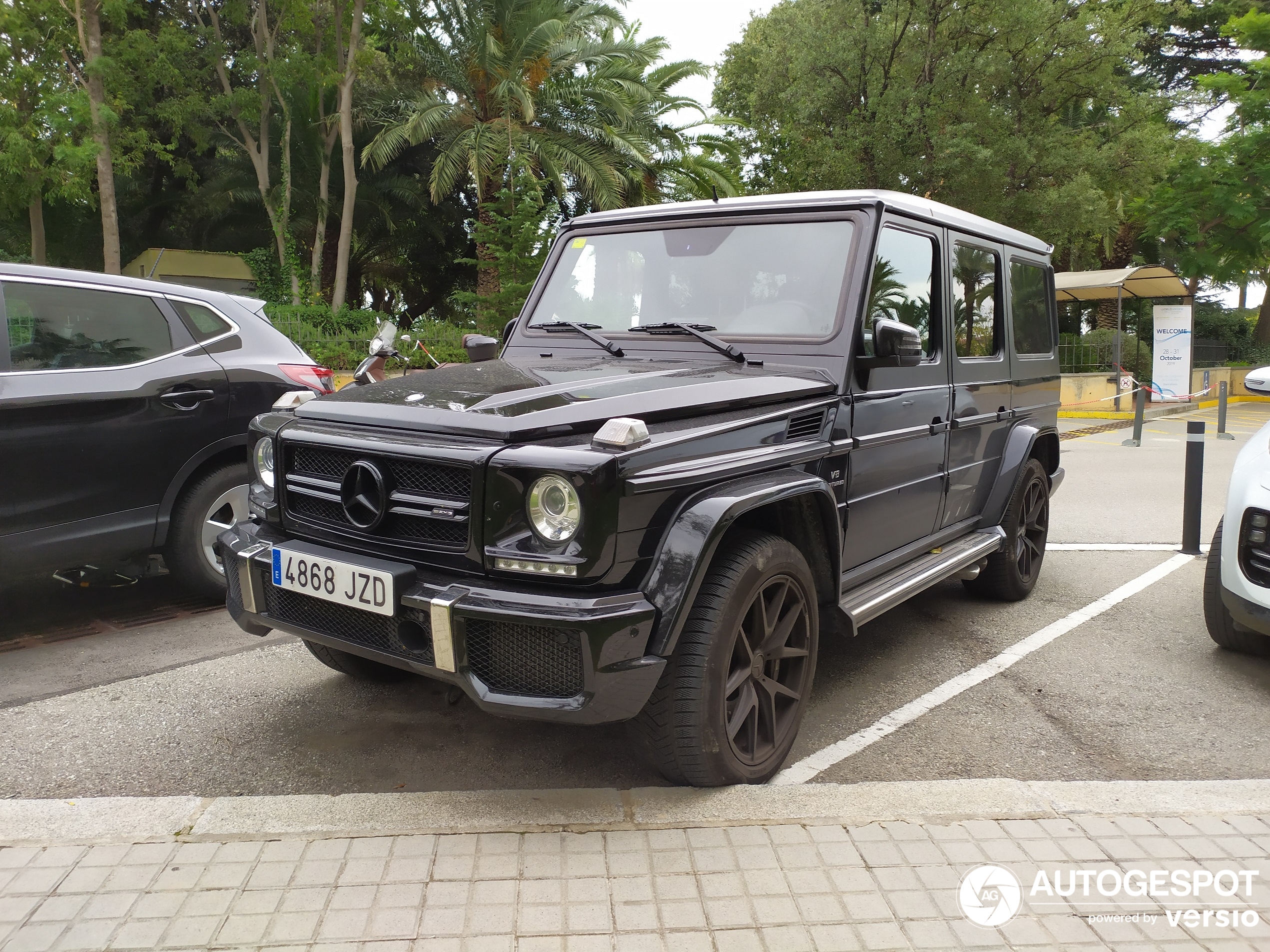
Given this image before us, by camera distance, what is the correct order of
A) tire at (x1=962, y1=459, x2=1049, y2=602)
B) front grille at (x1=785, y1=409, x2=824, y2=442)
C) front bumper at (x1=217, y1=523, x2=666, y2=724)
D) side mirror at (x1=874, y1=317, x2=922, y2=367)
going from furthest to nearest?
tire at (x1=962, y1=459, x2=1049, y2=602)
side mirror at (x1=874, y1=317, x2=922, y2=367)
front grille at (x1=785, y1=409, x2=824, y2=442)
front bumper at (x1=217, y1=523, x2=666, y2=724)

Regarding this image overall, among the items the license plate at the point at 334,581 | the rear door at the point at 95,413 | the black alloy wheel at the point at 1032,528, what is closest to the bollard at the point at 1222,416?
the black alloy wheel at the point at 1032,528

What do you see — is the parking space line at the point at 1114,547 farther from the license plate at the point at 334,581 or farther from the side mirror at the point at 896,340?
the license plate at the point at 334,581

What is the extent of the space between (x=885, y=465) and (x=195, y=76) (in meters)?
22.9

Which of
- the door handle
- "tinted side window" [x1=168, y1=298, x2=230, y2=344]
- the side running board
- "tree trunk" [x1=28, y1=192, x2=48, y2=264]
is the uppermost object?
"tree trunk" [x1=28, y1=192, x2=48, y2=264]

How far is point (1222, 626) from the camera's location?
4.71 meters

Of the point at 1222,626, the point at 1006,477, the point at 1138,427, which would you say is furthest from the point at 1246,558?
the point at 1138,427

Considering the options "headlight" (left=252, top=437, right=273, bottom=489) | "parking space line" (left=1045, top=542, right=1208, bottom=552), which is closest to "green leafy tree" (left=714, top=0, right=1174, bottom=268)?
"parking space line" (left=1045, top=542, right=1208, bottom=552)

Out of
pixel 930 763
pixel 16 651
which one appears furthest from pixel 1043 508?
pixel 16 651

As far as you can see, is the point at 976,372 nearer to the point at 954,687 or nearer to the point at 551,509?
the point at 954,687

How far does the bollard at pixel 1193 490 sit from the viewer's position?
672 centimetres

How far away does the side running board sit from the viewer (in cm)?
372

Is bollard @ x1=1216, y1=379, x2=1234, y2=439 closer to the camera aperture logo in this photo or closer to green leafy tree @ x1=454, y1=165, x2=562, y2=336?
green leafy tree @ x1=454, y1=165, x2=562, y2=336

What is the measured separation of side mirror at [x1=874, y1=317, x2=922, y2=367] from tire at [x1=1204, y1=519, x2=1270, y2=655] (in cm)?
211

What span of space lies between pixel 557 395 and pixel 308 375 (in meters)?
2.96
